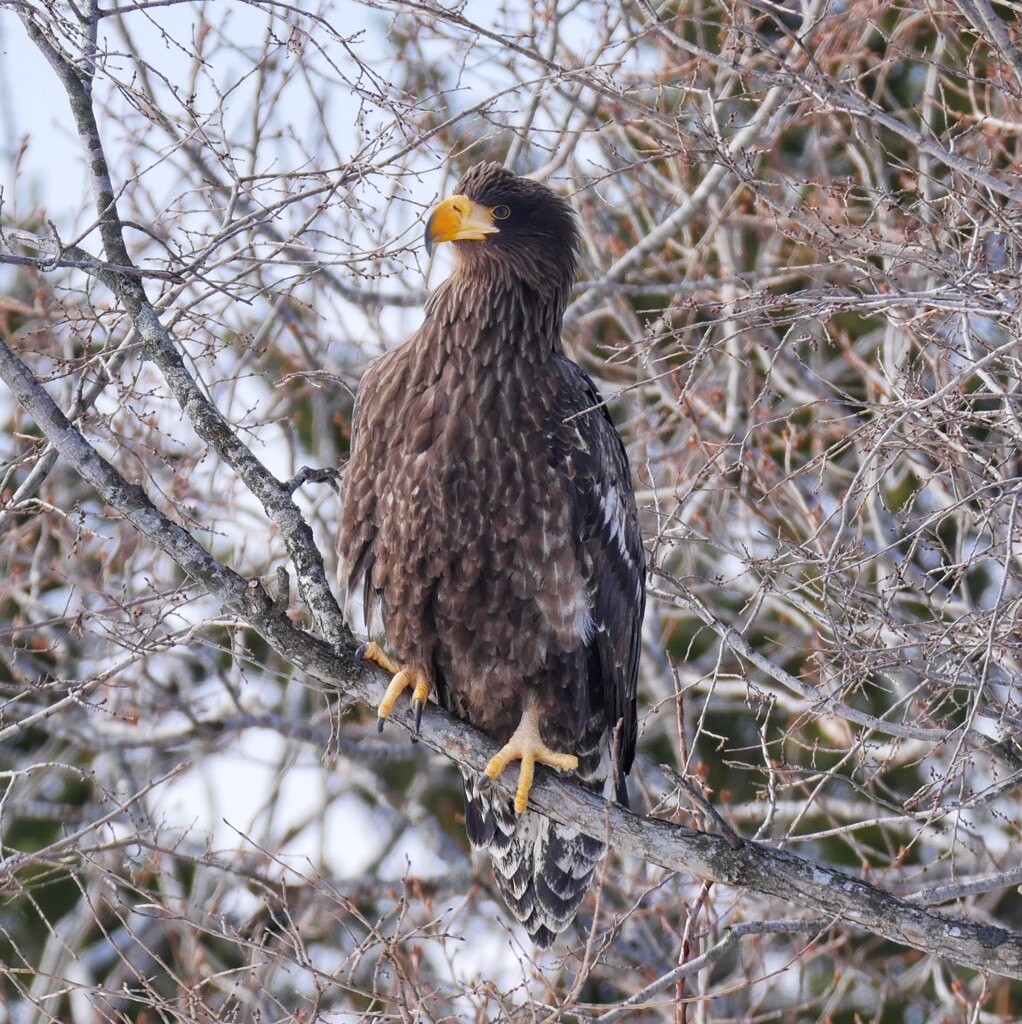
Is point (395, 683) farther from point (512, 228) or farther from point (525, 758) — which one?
point (512, 228)

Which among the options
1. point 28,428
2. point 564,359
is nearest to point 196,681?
point 28,428

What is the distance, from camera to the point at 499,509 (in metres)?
4.67

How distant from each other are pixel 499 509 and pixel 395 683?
27.2 inches

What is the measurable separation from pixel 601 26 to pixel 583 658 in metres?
3.60

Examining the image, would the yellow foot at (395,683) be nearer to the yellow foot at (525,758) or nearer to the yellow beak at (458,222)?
the yellow foot at (525,758)

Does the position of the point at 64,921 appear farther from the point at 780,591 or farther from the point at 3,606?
the point at 780,591

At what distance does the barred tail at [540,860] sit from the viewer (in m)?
5.40

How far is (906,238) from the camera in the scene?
13.8 feet

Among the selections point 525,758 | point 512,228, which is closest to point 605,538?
point 525,758

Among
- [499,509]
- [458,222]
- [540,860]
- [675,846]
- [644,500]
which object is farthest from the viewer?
[644,500]

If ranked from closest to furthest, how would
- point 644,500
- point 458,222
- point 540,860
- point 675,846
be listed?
point 675,846, point 458,222, point 540,860, point 644,500

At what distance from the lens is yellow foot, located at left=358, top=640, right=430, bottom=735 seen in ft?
15.1

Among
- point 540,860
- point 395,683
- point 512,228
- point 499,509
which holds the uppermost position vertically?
point 512,228

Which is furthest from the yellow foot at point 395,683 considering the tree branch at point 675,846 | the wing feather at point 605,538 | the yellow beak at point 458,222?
the yellow beak at point 458,222
